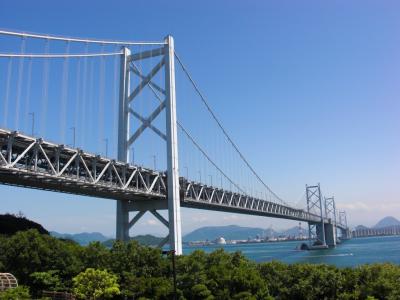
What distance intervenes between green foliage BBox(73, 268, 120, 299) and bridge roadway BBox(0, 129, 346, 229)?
690 cm

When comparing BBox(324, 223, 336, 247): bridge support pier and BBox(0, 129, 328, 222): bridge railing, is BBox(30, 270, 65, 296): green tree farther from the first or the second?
BBox(324, 223, 336, 247): bridge support pier

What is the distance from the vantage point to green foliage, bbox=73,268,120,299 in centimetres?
2531

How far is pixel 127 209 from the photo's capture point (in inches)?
1715

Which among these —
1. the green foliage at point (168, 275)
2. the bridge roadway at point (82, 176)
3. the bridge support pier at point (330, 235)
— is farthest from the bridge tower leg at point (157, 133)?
the bridge support pier at point (330, 235)

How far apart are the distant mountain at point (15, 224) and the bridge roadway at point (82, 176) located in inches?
239

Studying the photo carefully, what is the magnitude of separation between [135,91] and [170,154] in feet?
24.3

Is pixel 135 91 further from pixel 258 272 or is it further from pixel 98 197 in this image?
pixel 258 272

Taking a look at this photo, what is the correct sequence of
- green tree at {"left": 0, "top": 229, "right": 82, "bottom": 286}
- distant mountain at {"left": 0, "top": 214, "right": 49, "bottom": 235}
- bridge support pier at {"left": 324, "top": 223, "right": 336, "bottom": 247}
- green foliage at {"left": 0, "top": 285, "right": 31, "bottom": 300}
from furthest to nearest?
1. bridge support pier at {"left": 324, "top": 223, "right": 336, "bottom": 247}
2. distant mountain at {"left": 0, "top": 214, "right": 49, "bottom": 235}
3. green tree at {"left": 0, "top": 229, "right": 82, "bottom": 286}
4. green foliage at {"left": 0, "top": 285, "right": 31, "bottom": 300}

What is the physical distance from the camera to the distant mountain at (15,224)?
127ft

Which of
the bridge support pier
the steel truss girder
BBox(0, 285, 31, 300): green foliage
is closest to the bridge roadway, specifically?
the steel truss girder

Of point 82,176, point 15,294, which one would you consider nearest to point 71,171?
point 82,176

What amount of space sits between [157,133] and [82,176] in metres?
8.33

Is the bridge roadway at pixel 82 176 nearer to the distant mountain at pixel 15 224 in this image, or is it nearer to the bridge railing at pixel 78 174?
the bridge railing at pixel 78 174

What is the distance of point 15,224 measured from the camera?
40125 millimetres
